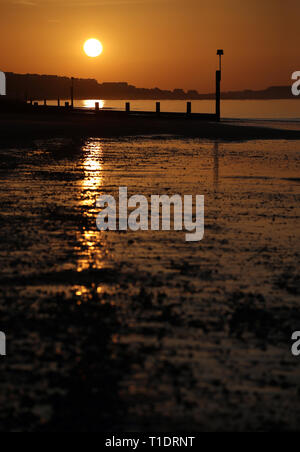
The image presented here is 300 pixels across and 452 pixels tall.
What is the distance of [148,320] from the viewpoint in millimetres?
6316

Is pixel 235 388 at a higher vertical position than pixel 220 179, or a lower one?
lower

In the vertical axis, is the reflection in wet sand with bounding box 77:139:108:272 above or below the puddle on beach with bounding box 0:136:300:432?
above

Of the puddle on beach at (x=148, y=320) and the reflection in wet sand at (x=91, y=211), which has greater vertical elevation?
the reflection in wet sand at (x=91, y=211)

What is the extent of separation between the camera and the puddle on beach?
179 inches

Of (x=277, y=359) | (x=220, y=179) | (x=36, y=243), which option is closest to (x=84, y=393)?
(x=277, y=359)

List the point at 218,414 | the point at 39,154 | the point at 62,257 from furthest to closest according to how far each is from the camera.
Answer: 1. the point at 39,154
2. the point at 62,257
3. the point at 218,414

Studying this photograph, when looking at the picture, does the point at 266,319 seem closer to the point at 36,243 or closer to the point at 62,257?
the point at 62,257

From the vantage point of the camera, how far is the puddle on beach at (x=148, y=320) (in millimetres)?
4551

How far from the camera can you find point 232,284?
7.58 m

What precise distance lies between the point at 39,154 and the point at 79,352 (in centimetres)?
1975

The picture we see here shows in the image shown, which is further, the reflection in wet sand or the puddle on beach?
the reflection in wet sand

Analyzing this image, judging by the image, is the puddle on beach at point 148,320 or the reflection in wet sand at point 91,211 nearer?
the puddle on beach at point 148,320

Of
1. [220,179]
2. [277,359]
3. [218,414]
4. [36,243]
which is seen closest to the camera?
[218,414]

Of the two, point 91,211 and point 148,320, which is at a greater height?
point 91,211
